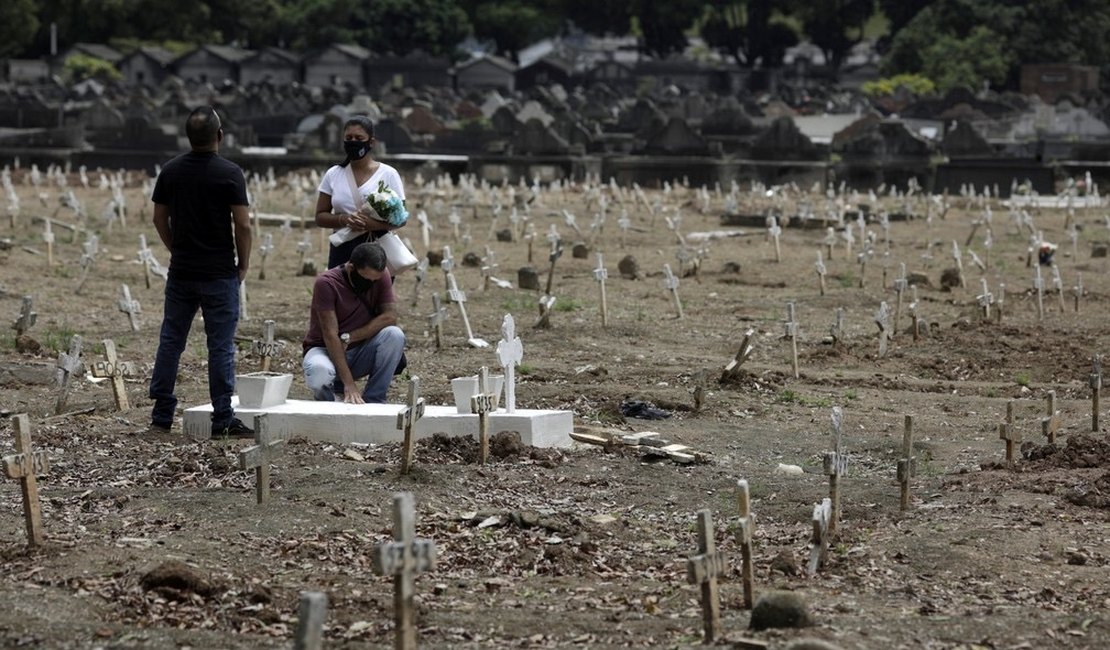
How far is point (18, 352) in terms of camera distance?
533 inches

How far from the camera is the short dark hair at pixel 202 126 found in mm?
9789

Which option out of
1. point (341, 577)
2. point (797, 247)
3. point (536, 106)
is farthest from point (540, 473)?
point (536, 106)

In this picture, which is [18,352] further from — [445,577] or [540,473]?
[445,577]

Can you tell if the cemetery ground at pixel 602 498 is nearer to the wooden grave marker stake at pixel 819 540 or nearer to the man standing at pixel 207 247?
the wooden grave marker stake at pixel 819 540

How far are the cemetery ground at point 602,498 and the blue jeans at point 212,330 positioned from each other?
0.24m

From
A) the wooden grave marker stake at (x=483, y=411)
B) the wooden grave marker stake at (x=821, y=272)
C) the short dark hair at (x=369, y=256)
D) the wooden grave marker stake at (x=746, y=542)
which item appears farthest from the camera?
the wooden grave marker stake at (x=821, y=272)

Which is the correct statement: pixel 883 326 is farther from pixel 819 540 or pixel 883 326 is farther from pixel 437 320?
pixel 819 540

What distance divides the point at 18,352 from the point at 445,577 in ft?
21.8

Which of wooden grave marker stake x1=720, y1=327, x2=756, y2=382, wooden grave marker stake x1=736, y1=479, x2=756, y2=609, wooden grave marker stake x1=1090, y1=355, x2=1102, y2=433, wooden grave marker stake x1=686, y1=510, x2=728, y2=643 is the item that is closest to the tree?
wooden grave marker stake x1=720, y1=327, x2=756, y2=382

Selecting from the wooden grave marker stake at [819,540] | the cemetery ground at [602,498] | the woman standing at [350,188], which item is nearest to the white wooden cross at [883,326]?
the cemetery ground at [602,498]

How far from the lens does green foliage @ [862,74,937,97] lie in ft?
216

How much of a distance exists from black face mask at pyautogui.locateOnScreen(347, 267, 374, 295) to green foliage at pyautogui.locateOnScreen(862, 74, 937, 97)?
182 ft

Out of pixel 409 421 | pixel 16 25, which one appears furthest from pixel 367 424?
pixel 16 25

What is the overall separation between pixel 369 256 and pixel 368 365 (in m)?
0.63
